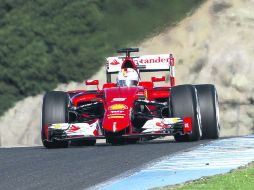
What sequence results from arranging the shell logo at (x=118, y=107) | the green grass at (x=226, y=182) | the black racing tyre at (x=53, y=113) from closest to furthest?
the green grass at (x=226, y=182) → the shell logo at (x=118, y=107) → the black racing tyre at (x=53, y=113)

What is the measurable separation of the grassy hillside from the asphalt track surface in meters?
16.8

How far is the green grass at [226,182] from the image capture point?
1246cm

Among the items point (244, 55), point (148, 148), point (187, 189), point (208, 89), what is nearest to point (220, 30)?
point (244, 55)

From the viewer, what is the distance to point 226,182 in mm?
12867

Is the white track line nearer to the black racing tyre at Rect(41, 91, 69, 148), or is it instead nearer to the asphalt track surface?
the asphalt track surface

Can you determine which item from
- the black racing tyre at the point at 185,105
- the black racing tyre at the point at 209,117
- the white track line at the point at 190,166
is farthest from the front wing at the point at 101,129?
the white track line at the point at 190,166

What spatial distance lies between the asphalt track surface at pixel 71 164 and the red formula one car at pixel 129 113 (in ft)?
1.59

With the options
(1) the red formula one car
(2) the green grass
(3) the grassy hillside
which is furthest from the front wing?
(3) the grassy hillside

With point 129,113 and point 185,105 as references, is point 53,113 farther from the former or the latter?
point 185,105

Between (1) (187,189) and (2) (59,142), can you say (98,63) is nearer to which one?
(2) (59,142)

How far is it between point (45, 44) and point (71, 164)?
873 inches

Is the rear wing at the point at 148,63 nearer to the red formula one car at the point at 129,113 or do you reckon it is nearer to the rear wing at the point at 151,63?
the rear wing at the point at 151,63

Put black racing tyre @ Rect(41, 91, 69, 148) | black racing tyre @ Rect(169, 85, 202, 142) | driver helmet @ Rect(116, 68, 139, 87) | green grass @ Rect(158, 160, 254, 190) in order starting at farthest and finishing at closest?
1. driver helmet @ Rect(116, 68, 139, 87)
2. black racing tyre @ Rect(41, 91, 69, 148)
3. black racing tyre @ Rect(169, 85, 202, 142)
4. green grass @ Rect(158, 160, 254, 190)

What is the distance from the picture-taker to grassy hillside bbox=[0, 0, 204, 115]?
3769 centimetres
